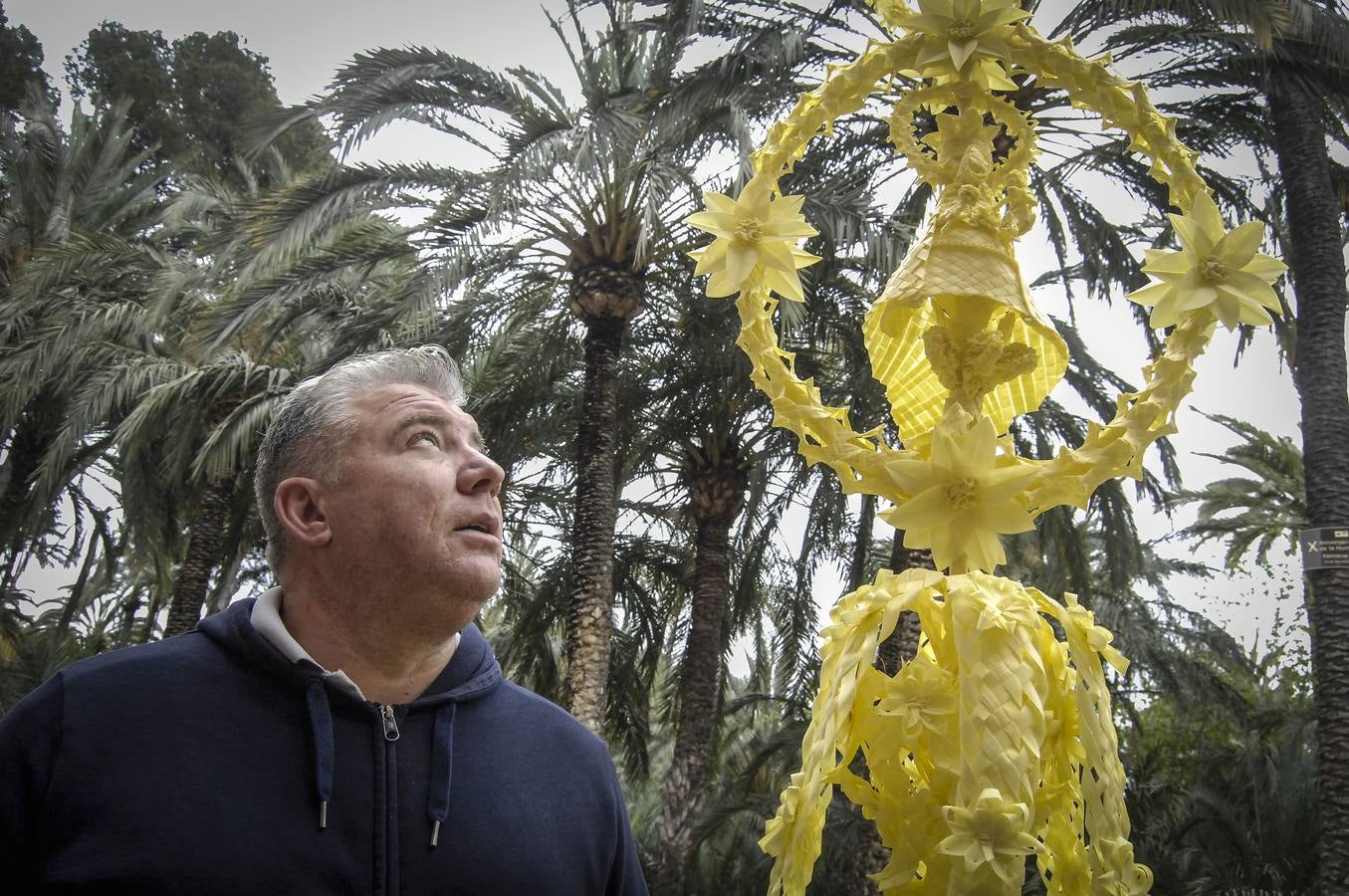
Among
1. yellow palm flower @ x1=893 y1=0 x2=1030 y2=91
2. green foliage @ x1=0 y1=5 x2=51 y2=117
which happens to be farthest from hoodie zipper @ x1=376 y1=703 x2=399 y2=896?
green foliage @ x1=0 y1=5 x2=51 y2=117

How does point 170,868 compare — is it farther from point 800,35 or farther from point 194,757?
point 800,35

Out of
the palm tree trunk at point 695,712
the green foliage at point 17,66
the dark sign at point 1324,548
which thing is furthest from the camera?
the green foliage at point 17,66

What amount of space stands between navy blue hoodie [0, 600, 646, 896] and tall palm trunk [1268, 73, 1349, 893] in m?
6.88

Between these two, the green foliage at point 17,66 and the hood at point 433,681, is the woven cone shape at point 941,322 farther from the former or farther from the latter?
the green foliage at point 17,66

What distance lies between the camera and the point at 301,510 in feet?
6.63

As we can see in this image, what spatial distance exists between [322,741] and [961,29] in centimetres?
186

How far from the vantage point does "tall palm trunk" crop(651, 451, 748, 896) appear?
10.5 meters

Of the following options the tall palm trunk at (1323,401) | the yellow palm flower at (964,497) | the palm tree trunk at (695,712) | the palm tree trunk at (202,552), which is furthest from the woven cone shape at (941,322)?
the palm tree trunk at (202,552)

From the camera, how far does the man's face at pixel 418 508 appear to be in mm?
1911

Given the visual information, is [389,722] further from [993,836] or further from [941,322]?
[941,322]

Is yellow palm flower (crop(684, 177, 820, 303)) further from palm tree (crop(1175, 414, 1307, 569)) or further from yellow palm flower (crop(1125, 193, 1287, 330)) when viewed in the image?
palm tree (crop(1175, 414, 1307, 569))

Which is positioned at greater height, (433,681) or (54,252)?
(54,252)

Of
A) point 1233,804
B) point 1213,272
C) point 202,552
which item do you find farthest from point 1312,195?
point 202,552

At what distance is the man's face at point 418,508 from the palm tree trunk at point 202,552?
35.5ft
